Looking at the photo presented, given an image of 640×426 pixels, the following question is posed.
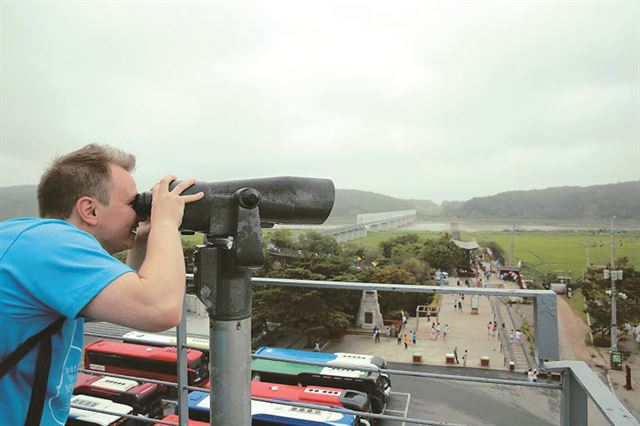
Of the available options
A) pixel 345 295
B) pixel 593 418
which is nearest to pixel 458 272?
pixel 345 295

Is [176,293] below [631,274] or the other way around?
the other way around

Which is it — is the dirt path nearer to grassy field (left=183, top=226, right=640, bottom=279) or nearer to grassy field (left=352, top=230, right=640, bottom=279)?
grassy field (left=183, top=226, right=640, bottom=279)

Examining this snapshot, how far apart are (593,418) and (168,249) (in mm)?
15775

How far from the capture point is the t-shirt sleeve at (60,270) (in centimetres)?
66

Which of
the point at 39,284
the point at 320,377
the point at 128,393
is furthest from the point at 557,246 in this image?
the point at 39,284

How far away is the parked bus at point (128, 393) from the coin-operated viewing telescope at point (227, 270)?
8.93 m

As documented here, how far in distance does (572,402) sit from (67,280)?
125 centimetres

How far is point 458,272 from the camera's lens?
33.7 m

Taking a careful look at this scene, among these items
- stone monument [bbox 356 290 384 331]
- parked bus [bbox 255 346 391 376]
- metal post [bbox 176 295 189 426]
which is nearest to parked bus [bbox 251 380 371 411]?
parked bus [bbox 255 346 391 376]

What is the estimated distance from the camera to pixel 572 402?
3.65 ft

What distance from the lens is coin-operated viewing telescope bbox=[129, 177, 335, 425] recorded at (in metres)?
0.92

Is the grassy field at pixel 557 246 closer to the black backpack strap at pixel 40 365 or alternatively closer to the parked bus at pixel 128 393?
the parked bus at pixel 128 393

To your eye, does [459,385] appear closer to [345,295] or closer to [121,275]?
[345,295]

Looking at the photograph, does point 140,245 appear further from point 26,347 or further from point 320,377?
point 320,377
